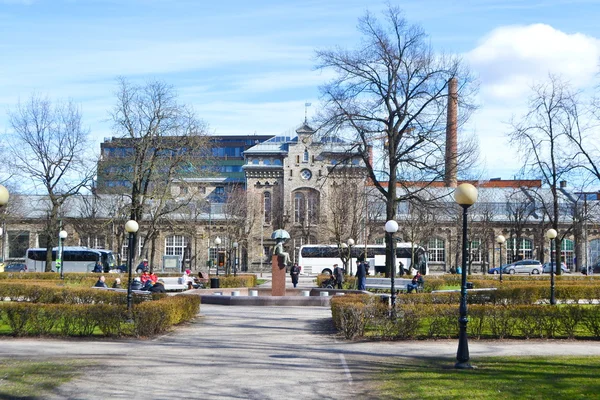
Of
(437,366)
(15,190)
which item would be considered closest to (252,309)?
(437,366)

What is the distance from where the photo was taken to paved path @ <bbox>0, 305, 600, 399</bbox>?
11594 mm

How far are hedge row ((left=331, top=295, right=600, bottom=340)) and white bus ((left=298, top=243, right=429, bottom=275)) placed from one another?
144 feet

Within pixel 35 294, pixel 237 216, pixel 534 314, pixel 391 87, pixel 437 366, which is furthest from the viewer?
pixel 237 216

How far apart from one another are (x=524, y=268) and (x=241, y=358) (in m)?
59.0

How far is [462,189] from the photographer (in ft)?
48.4

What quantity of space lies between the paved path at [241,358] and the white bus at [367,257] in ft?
143

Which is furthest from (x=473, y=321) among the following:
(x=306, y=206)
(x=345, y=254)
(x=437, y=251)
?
(x=437, y=251)

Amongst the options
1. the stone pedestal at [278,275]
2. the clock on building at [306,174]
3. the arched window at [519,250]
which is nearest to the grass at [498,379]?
the stone pedestal at [278,275]

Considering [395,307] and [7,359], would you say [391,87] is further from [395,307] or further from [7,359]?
[7,359]

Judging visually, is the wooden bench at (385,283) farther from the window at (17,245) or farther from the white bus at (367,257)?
the window at (17,245)

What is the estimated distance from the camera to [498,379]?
12.3 meters

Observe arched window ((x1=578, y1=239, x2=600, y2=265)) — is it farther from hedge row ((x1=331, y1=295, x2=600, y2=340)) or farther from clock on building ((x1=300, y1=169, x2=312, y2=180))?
hedge row ((x1=331, y1=295, x2=600, y2=340))

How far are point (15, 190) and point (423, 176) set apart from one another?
41.3m

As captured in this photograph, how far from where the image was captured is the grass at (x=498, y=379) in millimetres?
11055
